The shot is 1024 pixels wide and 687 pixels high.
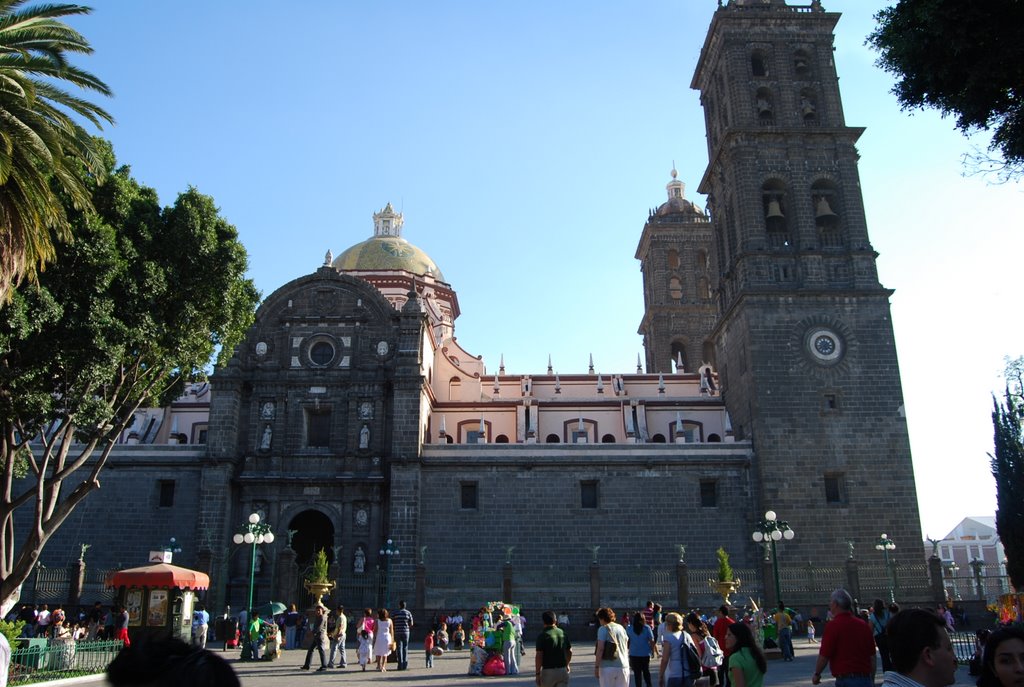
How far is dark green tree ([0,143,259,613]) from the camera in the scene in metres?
16.6

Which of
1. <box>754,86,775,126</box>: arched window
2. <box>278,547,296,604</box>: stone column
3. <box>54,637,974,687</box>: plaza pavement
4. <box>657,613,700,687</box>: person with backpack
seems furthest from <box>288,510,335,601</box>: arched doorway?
<box>657,613,700,687</box>: person with backpack

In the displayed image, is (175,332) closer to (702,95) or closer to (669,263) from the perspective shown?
(702,95)

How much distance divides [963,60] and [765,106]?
2866 cm

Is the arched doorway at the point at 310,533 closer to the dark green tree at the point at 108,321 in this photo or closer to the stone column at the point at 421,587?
the stone column at the point at 421,587

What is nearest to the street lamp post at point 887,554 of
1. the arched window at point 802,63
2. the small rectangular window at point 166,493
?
the arched window at point 802,63

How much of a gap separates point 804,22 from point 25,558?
3753 cm

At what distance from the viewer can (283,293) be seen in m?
36.4

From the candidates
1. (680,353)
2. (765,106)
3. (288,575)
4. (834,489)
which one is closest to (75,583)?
(288,575)

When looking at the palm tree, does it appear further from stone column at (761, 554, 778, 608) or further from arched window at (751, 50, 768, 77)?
arched window at (751, 50, 768, 77)

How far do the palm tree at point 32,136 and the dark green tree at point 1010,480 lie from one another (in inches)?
1217

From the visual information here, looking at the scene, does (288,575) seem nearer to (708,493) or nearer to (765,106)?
(708,493)

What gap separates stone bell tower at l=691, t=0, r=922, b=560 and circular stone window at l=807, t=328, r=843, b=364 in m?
0.05

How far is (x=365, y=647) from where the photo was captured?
1975 cm

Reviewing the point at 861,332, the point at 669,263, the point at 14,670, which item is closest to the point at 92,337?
the point at 14,670
